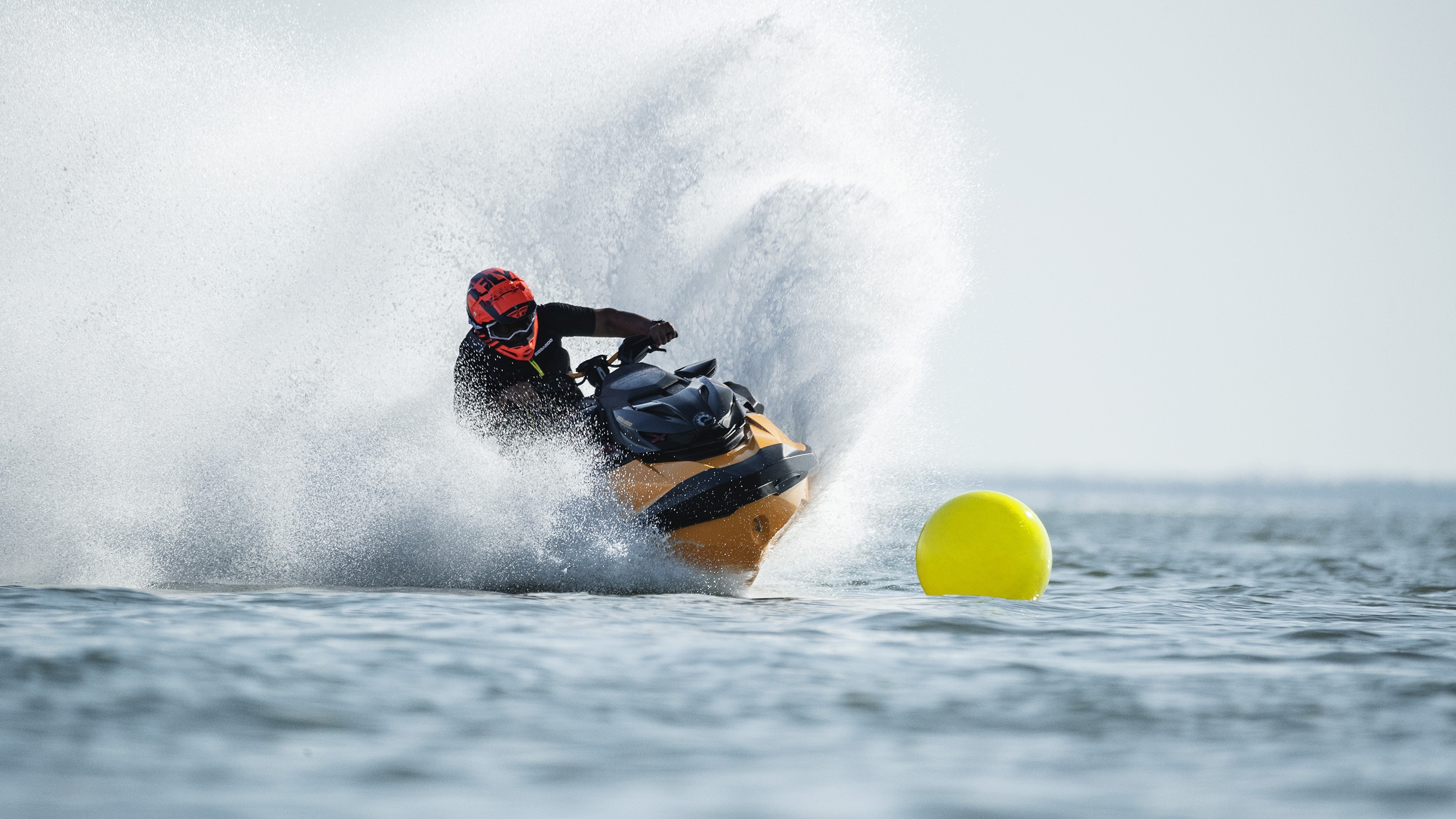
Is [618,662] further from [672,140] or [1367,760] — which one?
[672,140]

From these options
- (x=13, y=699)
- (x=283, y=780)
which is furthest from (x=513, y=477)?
(x=283, y=780)

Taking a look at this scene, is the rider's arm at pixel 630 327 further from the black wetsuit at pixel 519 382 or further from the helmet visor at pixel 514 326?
the helmet visor at pixel 514 326

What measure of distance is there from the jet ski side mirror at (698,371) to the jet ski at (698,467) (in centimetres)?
9

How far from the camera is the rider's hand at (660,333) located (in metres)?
7.61

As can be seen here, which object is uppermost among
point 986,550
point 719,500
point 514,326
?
point 514,326

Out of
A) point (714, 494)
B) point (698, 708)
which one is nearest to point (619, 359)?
point (714, 494)

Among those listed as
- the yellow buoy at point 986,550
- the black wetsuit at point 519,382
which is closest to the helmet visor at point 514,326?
the black wetsuit at point 519,382

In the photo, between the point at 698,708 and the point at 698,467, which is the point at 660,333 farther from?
the point at 698,708

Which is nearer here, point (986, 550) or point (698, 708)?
point (698, 708)

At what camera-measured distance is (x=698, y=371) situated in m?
7.62

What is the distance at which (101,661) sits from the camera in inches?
171

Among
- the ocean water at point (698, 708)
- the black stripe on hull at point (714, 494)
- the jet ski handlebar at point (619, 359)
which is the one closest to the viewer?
the ocean water at point (698, 708)

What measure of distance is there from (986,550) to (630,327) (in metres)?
2.47

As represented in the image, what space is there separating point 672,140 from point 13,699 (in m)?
7.15
